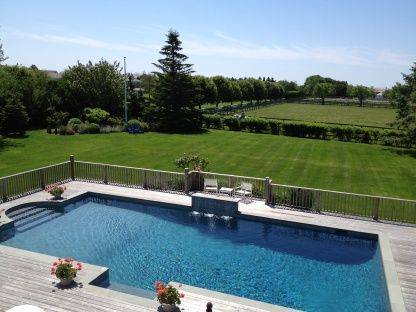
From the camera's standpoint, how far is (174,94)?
37.9 m

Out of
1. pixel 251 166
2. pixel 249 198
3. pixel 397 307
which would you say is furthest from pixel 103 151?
pixel 397 307

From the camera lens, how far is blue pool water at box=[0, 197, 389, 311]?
10344mm

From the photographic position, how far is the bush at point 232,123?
39.5 metres

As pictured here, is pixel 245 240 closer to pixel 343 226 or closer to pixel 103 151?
pixel 343 226

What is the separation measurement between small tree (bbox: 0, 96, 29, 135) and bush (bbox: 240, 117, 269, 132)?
1959 cm

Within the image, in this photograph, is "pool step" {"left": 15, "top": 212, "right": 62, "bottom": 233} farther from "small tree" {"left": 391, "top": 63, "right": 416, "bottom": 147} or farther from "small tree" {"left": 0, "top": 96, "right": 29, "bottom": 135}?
"small tree" {"left": 391, "top": 63, "right": 416, "bottom": 147}

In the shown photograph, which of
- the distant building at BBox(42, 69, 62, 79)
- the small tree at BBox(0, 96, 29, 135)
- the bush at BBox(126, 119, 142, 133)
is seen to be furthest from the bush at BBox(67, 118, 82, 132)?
the distant building at BBox(42, 69, 62, 79)

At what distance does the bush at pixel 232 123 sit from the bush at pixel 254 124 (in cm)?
41

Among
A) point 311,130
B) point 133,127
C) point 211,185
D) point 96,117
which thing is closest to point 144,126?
point 133,127

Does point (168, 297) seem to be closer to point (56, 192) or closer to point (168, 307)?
point (168, 307)

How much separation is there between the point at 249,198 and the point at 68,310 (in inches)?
360

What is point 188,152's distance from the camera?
27.5 metres

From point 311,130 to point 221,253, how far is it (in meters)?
26.1

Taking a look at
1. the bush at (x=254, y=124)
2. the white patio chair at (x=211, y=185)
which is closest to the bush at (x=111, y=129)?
the bush at (x=254, y=124)
